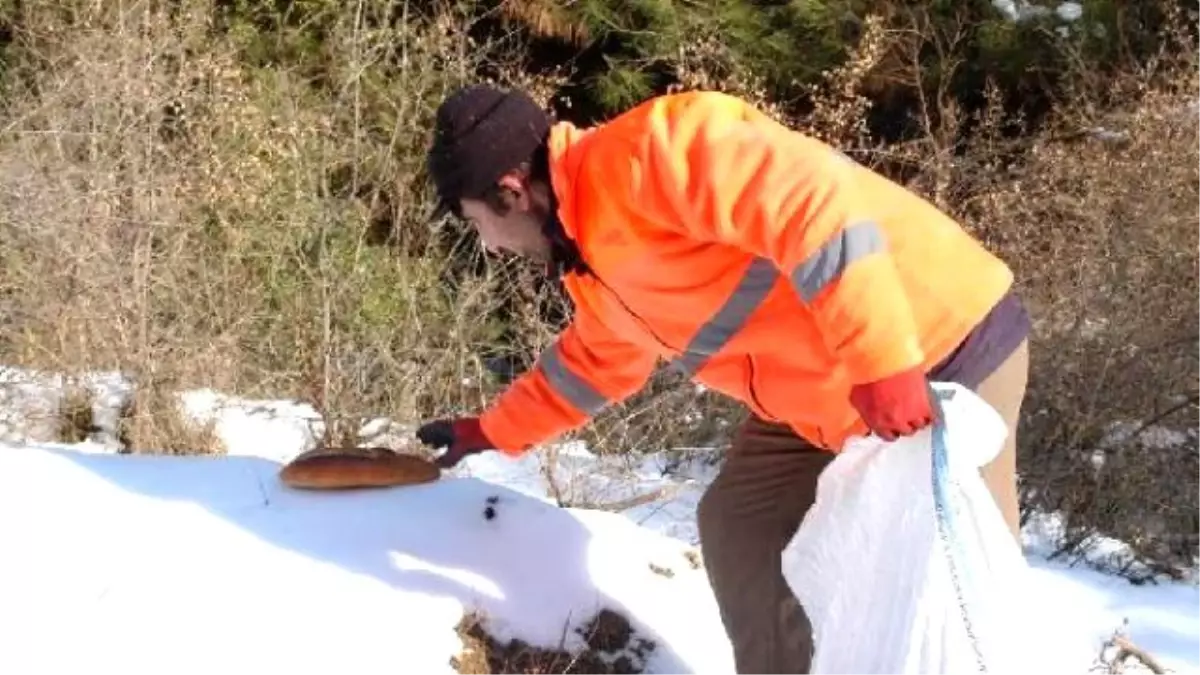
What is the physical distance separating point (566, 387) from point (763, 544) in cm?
56

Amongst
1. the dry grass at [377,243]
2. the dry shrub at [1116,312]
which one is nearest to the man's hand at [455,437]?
the dry grass at [377,243]

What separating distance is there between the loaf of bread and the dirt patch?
44cm

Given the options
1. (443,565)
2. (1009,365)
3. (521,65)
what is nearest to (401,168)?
(521,65)

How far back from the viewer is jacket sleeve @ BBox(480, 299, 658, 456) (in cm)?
318

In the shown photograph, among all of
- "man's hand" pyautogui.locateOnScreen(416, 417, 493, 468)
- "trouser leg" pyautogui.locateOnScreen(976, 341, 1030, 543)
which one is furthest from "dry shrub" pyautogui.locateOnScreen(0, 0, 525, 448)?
"trouser leg" pyautogui.locateOnScreen(976, 341, 1030, 543)

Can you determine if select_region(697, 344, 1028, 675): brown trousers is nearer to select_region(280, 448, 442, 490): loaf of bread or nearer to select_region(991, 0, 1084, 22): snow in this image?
select_region(280, 448, 442, 490): loaf of bread

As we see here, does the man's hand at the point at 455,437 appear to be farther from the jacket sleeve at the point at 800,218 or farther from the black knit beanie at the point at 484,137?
the jacket sleeve at the point at 800,218

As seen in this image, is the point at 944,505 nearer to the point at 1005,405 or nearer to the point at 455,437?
the point at 1005,405

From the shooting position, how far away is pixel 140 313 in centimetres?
711

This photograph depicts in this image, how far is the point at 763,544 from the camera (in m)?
2.96

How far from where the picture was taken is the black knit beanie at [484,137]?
2602mm

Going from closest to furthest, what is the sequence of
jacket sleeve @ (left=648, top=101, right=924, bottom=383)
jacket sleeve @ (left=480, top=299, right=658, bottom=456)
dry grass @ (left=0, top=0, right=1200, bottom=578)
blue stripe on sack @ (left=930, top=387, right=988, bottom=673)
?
jacket sleeve @ (left=648, top=101, right=924, bottom=383) → blue stripe on sack @ (left=930, top=387, right=988, bottom=673) → jacket sleeve @ (left=480, top=299, right=658, bottom=456) → dry grass @ (left=0, top=0, right=1200, bottom=578)

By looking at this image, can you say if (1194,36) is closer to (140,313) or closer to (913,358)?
(140,313)

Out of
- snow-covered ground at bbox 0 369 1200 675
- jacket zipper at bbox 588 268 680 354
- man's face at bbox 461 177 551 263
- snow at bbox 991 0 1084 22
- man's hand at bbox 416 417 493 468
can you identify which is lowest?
snow at bbox 991 0 1084 22
